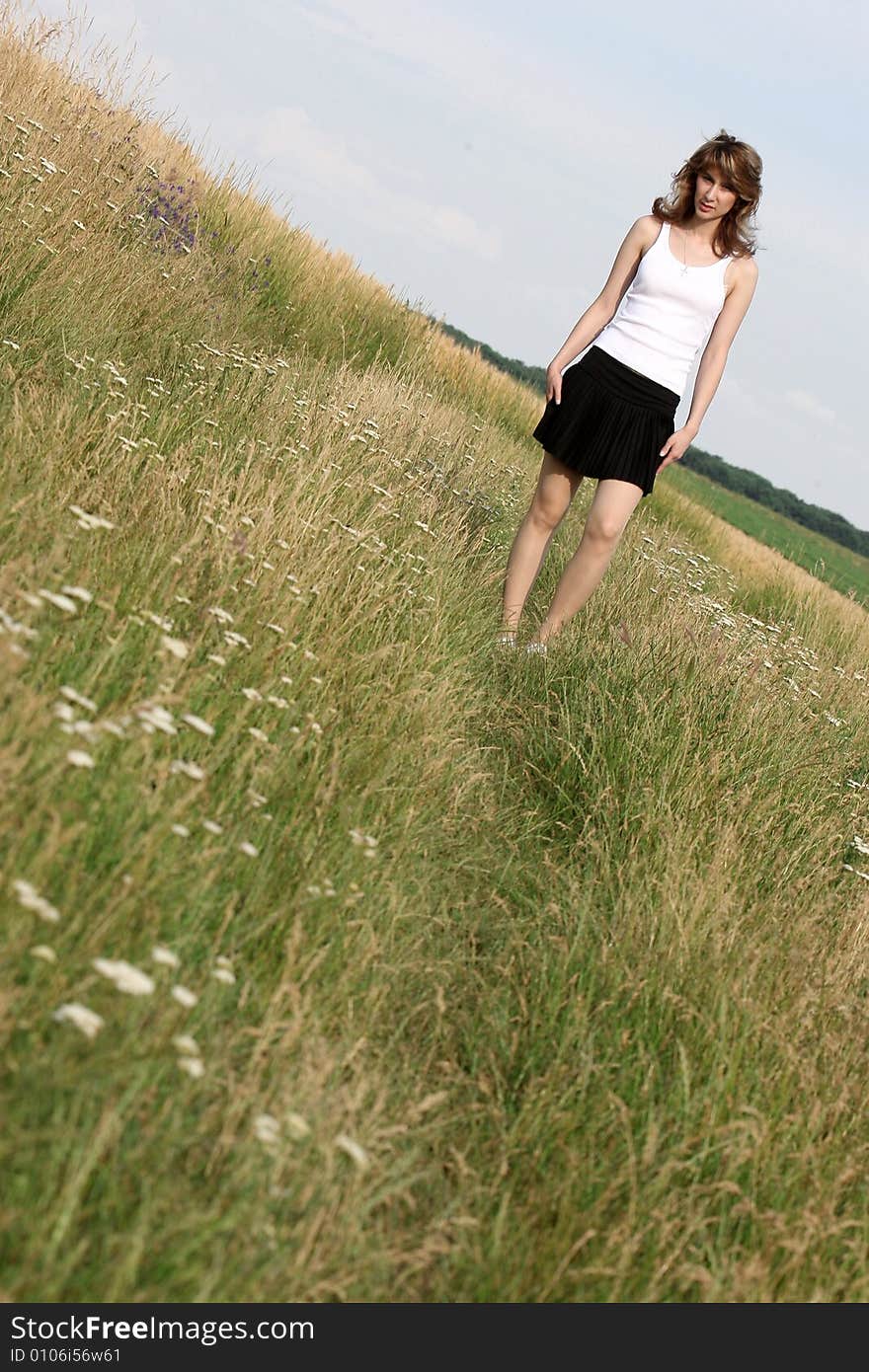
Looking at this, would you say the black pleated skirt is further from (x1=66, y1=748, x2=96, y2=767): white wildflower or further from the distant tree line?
the distant tree line

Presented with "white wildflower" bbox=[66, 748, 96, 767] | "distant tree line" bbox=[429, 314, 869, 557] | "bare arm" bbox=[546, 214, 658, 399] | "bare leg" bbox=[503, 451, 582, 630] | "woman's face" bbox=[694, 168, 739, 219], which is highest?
"distant tree line" bbox=[429, 314, 869, 557]

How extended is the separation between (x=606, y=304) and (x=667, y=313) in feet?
1.26

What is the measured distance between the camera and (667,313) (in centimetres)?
505

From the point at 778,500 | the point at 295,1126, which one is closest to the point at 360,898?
the point at 295,1126

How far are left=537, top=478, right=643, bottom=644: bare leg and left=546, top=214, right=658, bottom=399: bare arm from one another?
0.52m

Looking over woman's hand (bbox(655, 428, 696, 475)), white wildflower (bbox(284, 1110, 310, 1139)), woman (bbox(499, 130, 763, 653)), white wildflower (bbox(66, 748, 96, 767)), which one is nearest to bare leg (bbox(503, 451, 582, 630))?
woman (bbox(499, 130, 763, 653))

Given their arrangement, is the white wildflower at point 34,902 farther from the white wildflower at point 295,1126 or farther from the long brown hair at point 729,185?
the long brown hair at point 729,185

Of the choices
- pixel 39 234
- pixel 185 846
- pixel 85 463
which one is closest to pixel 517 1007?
pixel 185 846

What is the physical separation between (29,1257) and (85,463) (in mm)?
3003

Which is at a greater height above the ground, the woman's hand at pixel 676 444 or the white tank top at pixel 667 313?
the white tank top at pixel 667 313

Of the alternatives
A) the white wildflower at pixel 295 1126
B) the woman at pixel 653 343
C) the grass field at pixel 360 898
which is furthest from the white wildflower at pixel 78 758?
the woman at pixel 653 343

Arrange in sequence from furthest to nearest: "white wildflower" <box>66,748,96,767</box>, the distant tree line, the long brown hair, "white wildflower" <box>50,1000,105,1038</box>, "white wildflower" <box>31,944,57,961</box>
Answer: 1. the distant tree line
2. the long brown hair
3. "white wildflower" <box>66,748,96,767</box>
4. "white wildflower" <box>31,944,57,961</box>
5. "white wildflower" <box>50,1000,105,1038</box>

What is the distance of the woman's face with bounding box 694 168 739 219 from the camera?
4.89 metres

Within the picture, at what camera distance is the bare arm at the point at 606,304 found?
520 centimetres
